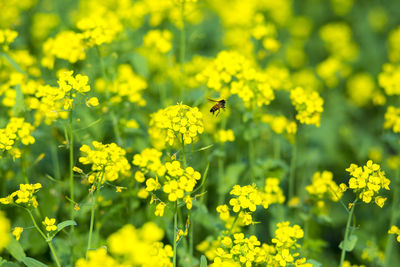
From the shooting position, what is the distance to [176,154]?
3.21 m

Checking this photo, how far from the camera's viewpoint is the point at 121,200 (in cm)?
405

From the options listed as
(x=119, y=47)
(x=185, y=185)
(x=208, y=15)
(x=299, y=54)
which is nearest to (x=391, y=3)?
(x=299, y=54)

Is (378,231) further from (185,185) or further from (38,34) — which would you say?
(38,34)

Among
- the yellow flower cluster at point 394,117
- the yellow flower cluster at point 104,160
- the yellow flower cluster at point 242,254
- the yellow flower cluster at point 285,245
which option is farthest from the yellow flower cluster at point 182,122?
the yellow flower cluster at point 394,117

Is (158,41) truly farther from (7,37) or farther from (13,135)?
(13,135)

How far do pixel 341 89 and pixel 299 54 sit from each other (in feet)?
3.09

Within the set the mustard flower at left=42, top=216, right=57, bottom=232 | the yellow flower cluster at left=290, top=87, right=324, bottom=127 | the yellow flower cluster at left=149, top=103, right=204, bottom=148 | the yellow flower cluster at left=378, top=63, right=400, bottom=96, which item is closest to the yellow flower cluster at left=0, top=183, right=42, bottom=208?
the mustard flower at left=42, top=216, right=57, bottom=232

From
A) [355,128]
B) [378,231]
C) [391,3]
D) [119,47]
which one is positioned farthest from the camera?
[391,3]

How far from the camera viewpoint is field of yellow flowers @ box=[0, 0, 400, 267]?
2.98m

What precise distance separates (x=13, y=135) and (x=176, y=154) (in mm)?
1163

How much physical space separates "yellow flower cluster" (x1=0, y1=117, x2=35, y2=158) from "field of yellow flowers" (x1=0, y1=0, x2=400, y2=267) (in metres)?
0.01

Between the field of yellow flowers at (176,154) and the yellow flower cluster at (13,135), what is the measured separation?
0.4 inches

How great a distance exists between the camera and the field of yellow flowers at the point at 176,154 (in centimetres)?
298

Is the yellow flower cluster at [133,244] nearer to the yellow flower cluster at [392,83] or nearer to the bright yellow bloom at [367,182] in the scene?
the bright yellow bloom at [367,182]
